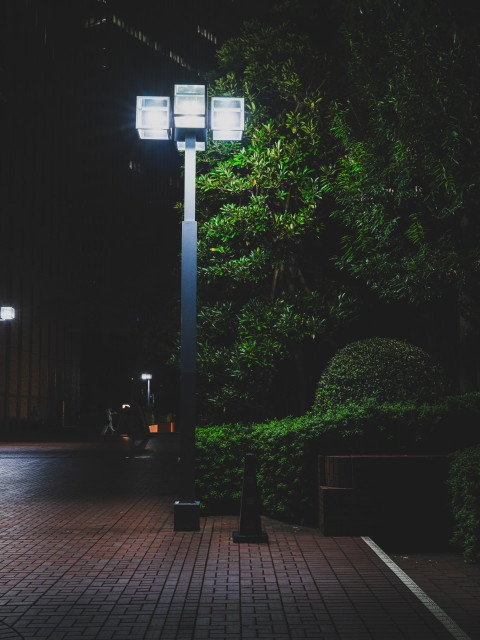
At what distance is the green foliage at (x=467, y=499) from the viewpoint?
7.28 m

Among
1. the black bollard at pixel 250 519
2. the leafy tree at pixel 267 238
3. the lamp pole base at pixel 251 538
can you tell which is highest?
the leafy tree at pixel 267 238

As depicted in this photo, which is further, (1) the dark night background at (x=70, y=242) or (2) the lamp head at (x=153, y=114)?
(1) the dark night background at (x=70, y=242)

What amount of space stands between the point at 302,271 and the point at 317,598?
28.7 ft

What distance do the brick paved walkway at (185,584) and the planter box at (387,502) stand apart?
325 millimetres

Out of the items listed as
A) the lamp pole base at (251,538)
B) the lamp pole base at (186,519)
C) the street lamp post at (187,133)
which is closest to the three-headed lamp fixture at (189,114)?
the street lamp post at (187,133)

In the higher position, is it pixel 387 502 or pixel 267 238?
pixel 267 238

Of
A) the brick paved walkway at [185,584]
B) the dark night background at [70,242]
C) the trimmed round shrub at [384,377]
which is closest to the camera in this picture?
the brick paved walkway at [185,584]

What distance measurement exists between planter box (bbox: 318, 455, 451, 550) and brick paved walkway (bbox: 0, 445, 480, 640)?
33cm

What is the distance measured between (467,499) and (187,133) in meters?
6.36

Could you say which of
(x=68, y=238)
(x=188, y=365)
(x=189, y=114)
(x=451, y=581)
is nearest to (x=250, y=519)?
(x=188, y=365)

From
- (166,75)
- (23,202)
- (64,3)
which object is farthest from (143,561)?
(166,75)

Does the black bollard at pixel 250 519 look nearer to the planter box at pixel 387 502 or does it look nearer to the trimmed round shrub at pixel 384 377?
the planter box at pixel 387 502

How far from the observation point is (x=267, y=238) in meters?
12.7

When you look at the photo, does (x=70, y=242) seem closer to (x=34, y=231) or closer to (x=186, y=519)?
(x=34, y=231)
